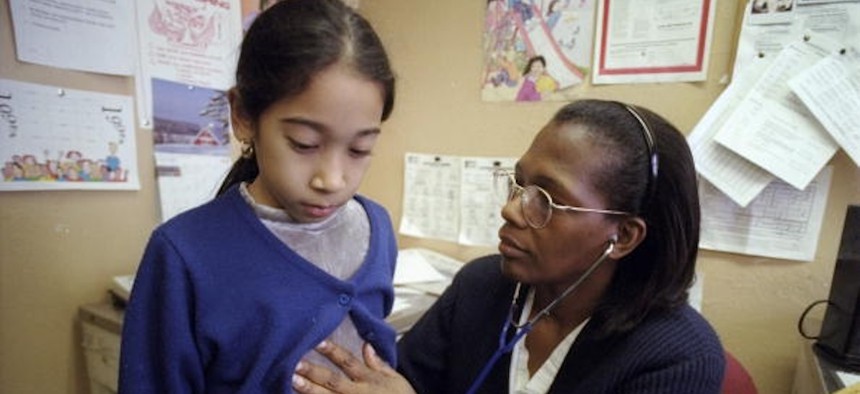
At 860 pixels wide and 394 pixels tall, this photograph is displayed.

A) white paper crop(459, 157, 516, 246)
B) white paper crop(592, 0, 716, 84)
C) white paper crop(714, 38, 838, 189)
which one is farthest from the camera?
white paper crop(459, 157, 516, 246)

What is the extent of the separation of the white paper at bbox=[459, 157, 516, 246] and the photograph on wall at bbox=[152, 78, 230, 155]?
0.75 metres

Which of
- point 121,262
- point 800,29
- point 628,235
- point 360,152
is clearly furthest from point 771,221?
point 121,262

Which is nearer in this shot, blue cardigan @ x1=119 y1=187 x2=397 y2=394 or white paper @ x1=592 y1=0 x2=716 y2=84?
blue cardigan @ x1=119 y1=187 x2=397 y2=394

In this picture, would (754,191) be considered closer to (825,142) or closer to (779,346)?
(825,142)

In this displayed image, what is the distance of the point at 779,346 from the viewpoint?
3.84 ft

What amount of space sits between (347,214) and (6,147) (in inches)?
30.5

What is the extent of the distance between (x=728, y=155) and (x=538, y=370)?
762mm

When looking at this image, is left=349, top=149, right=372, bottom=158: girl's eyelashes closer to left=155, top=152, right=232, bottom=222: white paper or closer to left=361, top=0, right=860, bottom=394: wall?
left=155, top=152, right=232, bottom=222: white paper

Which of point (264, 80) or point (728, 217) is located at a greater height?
point (264, 80)

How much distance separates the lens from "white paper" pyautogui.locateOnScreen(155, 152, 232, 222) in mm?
1249

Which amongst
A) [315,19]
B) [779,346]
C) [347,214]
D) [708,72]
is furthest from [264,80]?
[779,346]

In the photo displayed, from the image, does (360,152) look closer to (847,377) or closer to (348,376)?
(348,376)

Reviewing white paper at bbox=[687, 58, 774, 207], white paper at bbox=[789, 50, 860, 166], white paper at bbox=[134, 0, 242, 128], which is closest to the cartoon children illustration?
white paper at bbox=[687, 58, 774, 207]

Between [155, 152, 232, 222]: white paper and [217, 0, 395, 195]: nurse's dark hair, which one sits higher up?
[217, 0, 395, 195]: nurse's dark hair
